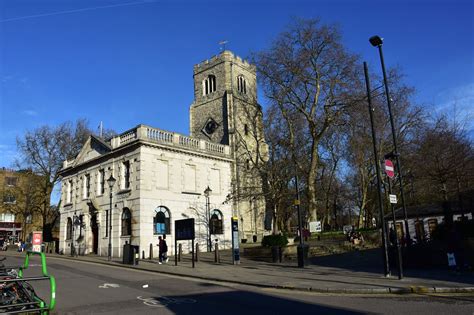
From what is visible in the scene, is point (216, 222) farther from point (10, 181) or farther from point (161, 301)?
point (10, 181)

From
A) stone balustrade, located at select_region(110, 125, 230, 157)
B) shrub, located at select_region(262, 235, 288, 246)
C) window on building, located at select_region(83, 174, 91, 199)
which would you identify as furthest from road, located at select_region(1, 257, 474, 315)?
window on building, located at select_region(83, 174, 91, 199)

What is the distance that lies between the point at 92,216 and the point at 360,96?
84.8 feet

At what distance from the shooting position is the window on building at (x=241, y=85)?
5431 cm

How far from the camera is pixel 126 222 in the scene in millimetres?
31203

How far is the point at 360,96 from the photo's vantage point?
3106cm

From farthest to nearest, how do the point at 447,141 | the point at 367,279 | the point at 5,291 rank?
the point at 447,141, the point at 367,279, the point at 5,291

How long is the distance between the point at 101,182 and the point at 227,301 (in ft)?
91.0

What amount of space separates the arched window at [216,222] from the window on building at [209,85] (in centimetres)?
2320

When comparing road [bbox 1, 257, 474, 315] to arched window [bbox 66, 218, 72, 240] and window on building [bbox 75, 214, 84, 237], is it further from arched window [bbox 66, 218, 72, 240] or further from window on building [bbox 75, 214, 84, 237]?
arched window [bbox 66, 218, 72, 240]

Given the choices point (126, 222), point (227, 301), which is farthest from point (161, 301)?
point (126, 222)

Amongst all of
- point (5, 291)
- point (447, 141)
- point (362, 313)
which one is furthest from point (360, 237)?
point (5, 291)

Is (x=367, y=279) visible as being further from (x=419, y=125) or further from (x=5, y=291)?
(x=419, y=125)

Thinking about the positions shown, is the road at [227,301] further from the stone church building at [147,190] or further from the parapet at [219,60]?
the parapet at [219,60]

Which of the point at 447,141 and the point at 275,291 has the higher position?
the point at 447,141
